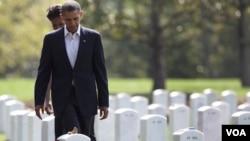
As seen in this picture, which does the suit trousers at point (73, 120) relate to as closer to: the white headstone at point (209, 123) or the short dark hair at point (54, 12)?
the short dark hair at point (54, 12)

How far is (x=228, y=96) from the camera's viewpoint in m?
18.4

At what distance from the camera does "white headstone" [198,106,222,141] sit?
1259 cm

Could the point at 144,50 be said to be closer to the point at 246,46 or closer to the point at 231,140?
the point at 246,46

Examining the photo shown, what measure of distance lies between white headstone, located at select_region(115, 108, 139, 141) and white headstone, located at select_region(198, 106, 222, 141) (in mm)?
1064

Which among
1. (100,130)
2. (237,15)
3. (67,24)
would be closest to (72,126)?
(67,24)

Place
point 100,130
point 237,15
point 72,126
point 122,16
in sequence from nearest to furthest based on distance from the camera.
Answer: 1. point 72,126
2. point 100,130
3. point 122,16
4. point 237,15

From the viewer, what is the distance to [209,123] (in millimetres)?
12617

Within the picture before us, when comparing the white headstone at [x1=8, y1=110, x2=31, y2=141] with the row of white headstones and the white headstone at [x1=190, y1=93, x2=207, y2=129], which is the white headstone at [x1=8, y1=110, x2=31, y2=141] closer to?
Answer: the row of white headstones

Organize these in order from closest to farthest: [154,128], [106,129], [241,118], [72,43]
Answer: [72,43] < [154,128] < [241,118] < [106,129]

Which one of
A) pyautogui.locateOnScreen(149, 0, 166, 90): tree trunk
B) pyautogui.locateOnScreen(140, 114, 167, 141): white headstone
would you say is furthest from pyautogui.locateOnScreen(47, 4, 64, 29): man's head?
pyautogui.locateOnScreen(149, 0, 166, 90): tree trunk

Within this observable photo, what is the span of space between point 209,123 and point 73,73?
402cm

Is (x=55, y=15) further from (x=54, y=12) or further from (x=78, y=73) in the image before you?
(x=78, y=73)

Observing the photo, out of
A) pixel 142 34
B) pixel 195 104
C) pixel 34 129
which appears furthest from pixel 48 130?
pixel 142 34

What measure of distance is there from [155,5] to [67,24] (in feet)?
61.3
